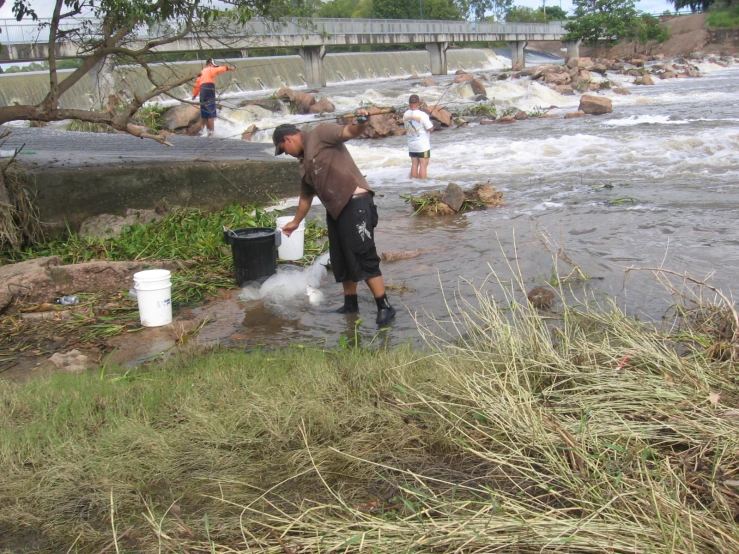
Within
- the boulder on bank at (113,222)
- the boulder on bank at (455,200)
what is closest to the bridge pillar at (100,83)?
the boulder on bank at (113,222)

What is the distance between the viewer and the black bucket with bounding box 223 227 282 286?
21.3ft

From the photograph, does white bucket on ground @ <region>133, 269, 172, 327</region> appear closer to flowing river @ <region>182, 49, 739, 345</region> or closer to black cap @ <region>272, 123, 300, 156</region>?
flowing river @ <region>182, 49, 739, 345</region>

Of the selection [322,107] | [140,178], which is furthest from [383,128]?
[140,178]

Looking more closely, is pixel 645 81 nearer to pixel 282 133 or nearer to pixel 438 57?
pixel 438 57

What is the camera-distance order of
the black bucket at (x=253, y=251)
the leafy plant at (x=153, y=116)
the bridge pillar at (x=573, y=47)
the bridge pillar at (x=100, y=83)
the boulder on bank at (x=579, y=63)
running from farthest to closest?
the bridge pillar at (x=573, y=47) < the boulder on bank at (x=579, y=63) < the leafy plant at (x=153, y=116) < the bridge pillar at (x=100, y=83) < the black bucket at (x=253, y=251)

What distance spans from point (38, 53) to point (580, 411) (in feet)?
95.1

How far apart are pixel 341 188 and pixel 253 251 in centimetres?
147

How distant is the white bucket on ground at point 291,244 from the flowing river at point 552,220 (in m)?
0.60

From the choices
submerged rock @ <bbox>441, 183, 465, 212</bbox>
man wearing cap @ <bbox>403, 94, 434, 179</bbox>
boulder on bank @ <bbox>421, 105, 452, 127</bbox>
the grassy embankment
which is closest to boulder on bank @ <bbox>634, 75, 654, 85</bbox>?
boulder on bank @ <bbox>421, 105, 452, 127</bbox>

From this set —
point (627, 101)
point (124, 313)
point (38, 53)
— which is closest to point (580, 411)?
point (124, 313)

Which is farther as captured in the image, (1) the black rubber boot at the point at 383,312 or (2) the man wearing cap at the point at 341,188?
(1) the black rubber boot at the point at 383,312

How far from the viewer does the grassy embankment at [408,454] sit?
8.16ft

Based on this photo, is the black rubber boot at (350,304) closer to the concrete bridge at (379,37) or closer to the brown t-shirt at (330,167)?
→ the brown t-shirt at (330,167)

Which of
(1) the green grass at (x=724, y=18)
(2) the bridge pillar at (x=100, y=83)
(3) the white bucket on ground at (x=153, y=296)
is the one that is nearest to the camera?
(3) the white bucket on ground at (x=153, y=296)
